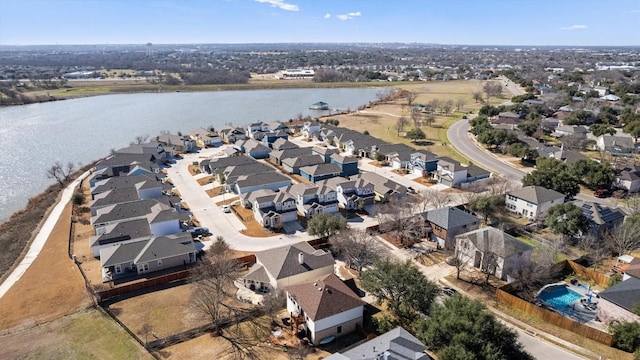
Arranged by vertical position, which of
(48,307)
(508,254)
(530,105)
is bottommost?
(48,307)

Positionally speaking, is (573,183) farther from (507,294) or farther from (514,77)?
(514,77)

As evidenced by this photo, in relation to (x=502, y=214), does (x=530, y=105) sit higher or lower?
higher

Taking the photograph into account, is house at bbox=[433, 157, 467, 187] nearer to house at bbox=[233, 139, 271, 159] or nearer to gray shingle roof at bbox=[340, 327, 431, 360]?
house at bbox=[233, 139, 271, 159]

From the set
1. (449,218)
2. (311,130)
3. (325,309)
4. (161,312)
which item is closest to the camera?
(325,309)

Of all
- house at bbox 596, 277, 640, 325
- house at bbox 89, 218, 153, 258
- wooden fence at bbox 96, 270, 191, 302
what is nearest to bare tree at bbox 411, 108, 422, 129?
house at bbox 596, 277, 640, 325

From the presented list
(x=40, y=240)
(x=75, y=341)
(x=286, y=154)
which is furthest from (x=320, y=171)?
(x=75, y=341)

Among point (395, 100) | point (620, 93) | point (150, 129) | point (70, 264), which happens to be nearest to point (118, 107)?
point (150, 129)

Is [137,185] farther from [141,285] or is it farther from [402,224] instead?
[402,224]

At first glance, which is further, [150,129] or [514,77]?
[514,77]
